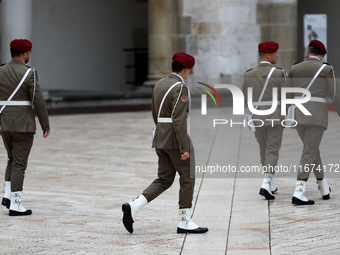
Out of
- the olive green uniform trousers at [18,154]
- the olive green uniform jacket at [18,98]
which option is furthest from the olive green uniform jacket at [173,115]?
the olive green uniform trousers at [18,154]

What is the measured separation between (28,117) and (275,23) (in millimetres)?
11633

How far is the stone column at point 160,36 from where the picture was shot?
53.8 ft

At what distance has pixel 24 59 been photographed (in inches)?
230

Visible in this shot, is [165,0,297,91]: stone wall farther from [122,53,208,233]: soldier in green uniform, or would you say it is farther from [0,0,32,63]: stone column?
[122,53,208,233]: soldier in green uniform

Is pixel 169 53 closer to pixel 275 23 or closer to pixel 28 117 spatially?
pixel 275 23

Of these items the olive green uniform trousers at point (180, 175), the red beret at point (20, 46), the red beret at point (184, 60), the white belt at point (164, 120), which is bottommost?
the olive green uniform trousers at point (180, 175)

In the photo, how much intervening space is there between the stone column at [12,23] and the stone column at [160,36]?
374 cm

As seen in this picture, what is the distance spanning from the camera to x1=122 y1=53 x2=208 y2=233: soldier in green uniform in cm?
487

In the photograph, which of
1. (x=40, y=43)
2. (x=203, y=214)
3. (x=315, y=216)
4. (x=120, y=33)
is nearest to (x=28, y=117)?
(x=203, y=214)

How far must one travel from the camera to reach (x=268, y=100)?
21.2 feet

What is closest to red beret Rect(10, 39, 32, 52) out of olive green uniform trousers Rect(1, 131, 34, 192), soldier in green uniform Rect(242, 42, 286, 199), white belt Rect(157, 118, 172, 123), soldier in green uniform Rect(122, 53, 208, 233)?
olive green uniform trousers Rect(1, 131, 34, 192)

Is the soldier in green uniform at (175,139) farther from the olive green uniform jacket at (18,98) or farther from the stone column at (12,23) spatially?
the stone column at (12,23)

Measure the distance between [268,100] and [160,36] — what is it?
33.9 feet

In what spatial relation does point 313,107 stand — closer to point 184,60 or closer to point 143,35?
point 184,60
